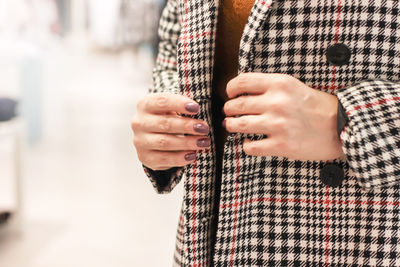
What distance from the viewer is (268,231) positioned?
1.94ft

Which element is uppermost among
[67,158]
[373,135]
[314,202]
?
[373,135]

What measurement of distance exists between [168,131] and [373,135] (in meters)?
0.25

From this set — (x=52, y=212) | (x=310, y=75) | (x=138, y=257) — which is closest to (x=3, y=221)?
(x=52, y=212)

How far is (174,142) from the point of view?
58 cm

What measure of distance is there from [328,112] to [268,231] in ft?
0.60

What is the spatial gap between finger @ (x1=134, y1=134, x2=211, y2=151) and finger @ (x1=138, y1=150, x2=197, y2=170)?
1 centimetres

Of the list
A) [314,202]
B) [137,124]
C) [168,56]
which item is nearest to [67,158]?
[168,56]

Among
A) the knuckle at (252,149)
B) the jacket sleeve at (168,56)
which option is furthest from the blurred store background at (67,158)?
the knuckle at (252,149)

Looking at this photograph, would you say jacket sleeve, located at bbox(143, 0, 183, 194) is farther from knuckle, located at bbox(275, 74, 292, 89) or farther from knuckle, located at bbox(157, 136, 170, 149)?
knuckle, located at bbox(275, 74, 292, 89)

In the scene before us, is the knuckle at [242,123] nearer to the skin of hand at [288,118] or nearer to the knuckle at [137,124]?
the skin of hand at [288,118]

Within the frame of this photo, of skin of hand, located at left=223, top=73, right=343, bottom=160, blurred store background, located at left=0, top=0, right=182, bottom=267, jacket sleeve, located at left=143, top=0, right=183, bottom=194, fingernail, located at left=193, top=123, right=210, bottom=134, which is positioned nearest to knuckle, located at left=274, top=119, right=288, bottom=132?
skin of hand, located at left=223, top=73, right=343, bottom=160

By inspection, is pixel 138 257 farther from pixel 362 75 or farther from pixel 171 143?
pixel 362 75

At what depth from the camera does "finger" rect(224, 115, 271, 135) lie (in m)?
0.50

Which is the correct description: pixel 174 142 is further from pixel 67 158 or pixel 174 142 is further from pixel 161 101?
pixel 67 158
